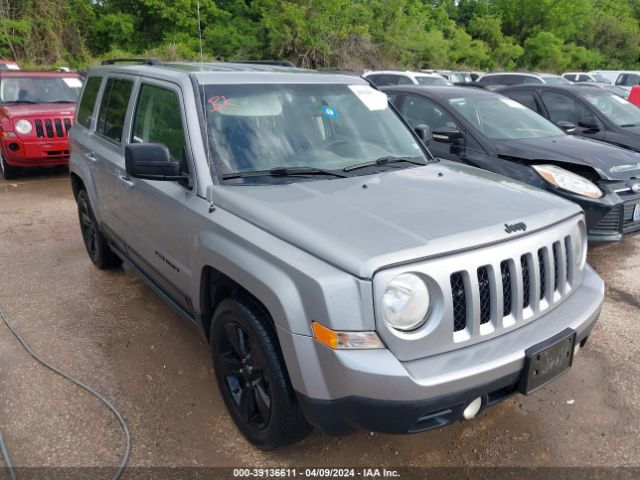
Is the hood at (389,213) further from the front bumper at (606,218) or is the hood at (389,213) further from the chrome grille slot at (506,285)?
the front bumper at (606,218)

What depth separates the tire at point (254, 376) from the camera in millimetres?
2359

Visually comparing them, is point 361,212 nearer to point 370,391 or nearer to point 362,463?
point 370,391

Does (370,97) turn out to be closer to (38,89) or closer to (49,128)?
(49,128)

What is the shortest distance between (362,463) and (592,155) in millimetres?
4283

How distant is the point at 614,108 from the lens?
26.2ft

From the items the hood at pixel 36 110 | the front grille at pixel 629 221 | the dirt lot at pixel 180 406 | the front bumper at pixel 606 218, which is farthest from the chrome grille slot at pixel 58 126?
the front grille at pixel 629 221

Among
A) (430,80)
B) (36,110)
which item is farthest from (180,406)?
(430,80)

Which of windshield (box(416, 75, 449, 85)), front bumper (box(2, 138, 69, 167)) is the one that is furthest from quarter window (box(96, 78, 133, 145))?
windshield (box(416, 75, 449, 85))

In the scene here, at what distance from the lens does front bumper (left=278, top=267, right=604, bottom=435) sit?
203 centimetres

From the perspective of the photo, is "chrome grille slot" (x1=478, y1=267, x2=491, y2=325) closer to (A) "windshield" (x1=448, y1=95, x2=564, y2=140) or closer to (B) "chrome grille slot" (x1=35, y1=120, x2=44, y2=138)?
(A) "windshield" (x1=448, y1=95, x2=564, y2=140)

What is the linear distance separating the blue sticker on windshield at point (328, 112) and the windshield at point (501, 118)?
2.91 meters

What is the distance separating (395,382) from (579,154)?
14.4ft

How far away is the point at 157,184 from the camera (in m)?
3.27

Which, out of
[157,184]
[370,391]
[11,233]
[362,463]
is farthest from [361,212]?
[11,233]
